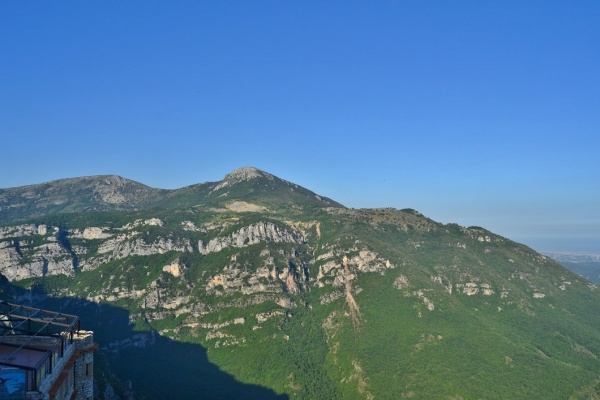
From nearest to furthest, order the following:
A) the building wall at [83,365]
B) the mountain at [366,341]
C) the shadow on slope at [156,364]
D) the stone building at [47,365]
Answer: the stone building at [47,365] < the building wall at [83,365] < the mountain at [366,341] < the shadow on slope at [156,364]

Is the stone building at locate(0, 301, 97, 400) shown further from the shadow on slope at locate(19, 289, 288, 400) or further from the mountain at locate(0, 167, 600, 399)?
the mountain at locate(0, 167, 600, 399)

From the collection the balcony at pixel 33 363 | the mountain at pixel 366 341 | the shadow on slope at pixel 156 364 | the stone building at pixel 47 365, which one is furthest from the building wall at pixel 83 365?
the mountain at pixel 366 341

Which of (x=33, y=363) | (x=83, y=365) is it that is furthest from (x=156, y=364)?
(x=33, y=363)

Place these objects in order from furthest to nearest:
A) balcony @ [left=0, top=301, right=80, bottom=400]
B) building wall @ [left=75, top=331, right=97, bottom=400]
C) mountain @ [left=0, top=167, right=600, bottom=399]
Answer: mountain @ [left=0, top=167, right=600, bottom=399] → building wall @ [left=75, top=331, right=97, bottom=400] → balcony @ [left=0, top=301, right=80, bottom=400]

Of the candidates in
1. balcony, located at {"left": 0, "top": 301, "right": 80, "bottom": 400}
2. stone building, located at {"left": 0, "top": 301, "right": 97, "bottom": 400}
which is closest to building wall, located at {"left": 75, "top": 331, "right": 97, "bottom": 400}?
stone building, located at {"left": 0, "top": 301, "right": 97, "bottom": 400}

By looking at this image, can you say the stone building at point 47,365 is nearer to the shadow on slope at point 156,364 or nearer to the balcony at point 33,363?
the balcony at point 33,363

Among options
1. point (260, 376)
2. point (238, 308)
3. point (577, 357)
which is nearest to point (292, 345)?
point (260, 376)
